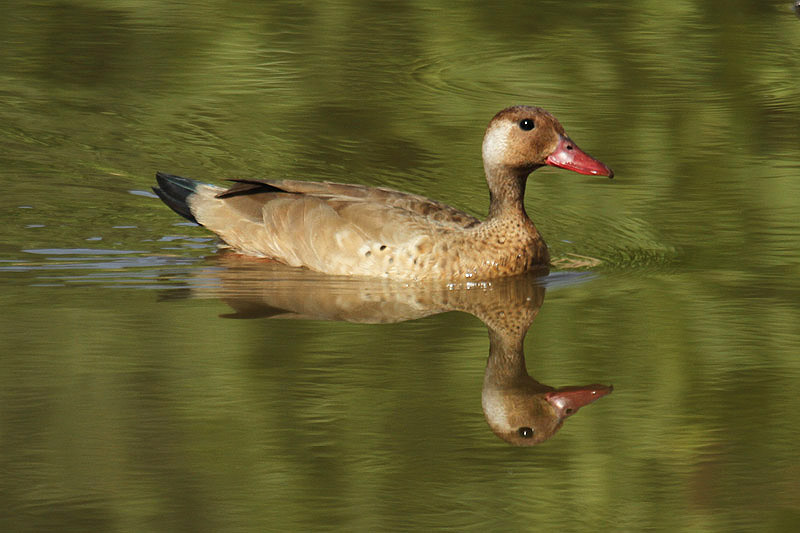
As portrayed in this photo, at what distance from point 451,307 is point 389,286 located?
72 centimetres

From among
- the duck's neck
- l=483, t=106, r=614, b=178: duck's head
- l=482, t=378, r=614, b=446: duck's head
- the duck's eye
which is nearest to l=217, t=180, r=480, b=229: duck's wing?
the duck's neck

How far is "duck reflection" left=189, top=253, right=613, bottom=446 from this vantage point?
7.61 metres

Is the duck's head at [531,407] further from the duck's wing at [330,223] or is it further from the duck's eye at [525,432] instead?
the duck's wing at [330,223]

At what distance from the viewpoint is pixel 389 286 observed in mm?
10297

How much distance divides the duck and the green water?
22cm

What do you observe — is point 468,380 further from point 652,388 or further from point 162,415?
point 162,415

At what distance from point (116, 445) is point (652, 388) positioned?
8.77 feet

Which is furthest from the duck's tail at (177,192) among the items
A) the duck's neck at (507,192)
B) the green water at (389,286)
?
the duck's neck at (507,192)

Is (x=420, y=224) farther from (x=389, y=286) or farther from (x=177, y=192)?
(x=177, y=192)

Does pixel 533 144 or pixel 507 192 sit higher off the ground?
pixel 533 144

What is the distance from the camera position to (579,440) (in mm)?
7188

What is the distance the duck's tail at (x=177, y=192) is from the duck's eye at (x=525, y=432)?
4791 millimetres

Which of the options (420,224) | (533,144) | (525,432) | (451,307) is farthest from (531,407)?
(533,144)

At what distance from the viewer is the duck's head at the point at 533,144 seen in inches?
417
